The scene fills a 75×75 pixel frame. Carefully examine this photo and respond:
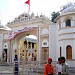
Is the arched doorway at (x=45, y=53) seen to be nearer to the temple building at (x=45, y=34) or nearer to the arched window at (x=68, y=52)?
the temple building at (x=45, y=34)

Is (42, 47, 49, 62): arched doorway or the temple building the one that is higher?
the temple building

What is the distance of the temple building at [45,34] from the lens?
83.7 feet

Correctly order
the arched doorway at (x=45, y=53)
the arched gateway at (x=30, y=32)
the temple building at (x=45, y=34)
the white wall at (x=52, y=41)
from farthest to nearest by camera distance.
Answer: the arched gateway at (x=30, y=32), the arched doorway at (x=45, y=53), the white wall at (x=52, y=41), the temple building at (x=45, y=34)

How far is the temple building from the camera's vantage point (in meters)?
25.5

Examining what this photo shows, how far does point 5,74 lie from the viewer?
17828mm

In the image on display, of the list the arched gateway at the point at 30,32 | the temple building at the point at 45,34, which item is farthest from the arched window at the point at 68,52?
the arched gateway at the point at 30,32

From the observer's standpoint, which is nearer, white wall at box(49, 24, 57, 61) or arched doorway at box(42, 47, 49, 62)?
white wall at box(49, 24, 57, 61)

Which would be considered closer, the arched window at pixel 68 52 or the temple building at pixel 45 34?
the arched window at pixel 68 52

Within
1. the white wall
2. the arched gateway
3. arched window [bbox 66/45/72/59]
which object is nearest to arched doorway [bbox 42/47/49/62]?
the arched gateway

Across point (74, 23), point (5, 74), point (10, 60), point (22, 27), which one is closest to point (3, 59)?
point (10, 60)

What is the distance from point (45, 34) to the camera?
2952 centimetres

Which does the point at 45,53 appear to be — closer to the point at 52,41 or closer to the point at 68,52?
the point at 52,41

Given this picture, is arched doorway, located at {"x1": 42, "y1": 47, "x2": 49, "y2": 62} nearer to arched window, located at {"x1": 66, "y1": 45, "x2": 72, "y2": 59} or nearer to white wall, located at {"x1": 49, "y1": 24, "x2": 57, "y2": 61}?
white wall, located at {"x1": 49, "y1": 24, "x2": 57, "y2": 61}

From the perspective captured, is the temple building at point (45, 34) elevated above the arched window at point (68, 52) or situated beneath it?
elevated above
